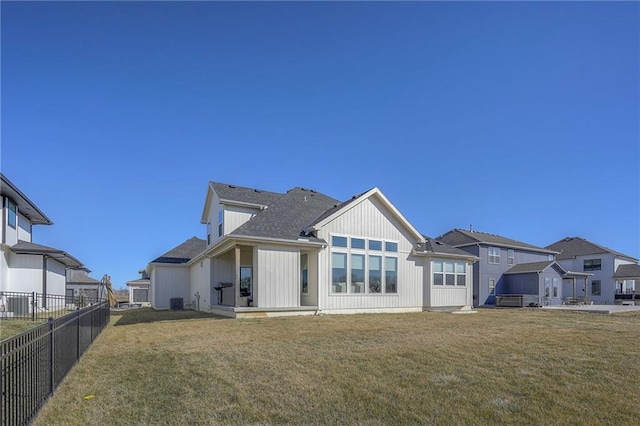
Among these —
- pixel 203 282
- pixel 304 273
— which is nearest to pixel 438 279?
pixel 304 273

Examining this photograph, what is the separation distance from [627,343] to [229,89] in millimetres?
16616

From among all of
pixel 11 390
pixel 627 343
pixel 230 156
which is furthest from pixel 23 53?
pixel 627 343

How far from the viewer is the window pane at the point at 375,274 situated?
18312 mm

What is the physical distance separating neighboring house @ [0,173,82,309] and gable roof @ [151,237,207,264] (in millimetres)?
5618

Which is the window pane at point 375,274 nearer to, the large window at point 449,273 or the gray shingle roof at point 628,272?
the large window at point 449,273

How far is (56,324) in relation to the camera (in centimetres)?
564

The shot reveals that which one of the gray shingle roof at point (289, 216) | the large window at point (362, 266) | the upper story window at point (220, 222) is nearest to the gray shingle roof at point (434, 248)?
the large window at point (362, 266)

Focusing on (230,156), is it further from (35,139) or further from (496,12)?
(496,12)

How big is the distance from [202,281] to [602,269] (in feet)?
136

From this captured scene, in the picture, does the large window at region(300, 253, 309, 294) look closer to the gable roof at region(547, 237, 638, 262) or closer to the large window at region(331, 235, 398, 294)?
the large window at region(331, 235, 398, 294)

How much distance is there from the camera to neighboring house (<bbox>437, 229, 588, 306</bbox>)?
3131cm

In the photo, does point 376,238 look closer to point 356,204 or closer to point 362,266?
point 362,266

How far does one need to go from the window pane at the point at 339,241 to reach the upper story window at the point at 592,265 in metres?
37.6

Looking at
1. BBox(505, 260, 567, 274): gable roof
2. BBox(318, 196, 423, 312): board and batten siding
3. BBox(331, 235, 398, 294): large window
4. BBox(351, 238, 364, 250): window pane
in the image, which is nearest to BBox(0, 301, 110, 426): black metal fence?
BBox(318, 196, 423, 312): board and batten siding
